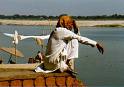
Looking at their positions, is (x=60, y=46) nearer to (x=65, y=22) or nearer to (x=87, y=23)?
(x=65, y=22)

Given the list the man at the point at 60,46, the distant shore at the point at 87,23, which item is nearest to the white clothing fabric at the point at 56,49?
the man at the point at 60,46

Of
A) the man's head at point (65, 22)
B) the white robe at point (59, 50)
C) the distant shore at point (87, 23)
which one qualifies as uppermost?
the man's head at point (65, 22)

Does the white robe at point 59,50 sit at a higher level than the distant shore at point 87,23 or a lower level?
higher

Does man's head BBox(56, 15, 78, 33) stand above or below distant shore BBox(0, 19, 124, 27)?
above

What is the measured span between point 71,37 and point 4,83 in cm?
119

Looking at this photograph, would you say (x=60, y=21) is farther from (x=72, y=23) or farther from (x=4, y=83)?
(x=4, y=83)

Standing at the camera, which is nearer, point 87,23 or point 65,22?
point 65,22

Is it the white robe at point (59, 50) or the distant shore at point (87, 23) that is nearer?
the white robe at point (59, 50)

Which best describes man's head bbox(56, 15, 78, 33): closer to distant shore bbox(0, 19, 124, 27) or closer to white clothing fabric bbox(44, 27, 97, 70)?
white clothing fabric bbox(44, 27, 97, 70)

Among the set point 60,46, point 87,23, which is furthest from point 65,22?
point 87,23

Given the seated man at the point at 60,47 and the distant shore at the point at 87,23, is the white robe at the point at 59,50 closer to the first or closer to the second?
the seated man at the point at 60,47

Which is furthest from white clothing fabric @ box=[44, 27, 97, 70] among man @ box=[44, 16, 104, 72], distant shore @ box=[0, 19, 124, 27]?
distant shore @ box=[0, 19, 124, 27]

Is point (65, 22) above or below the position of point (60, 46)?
above

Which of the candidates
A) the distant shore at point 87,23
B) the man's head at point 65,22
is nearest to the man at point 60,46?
the man's head at point 65,22
